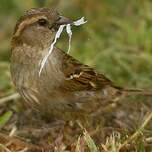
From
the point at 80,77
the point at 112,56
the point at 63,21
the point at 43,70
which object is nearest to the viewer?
the point at 63,21

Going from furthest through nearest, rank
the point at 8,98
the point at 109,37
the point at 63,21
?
the point at 109,37 → the point at 8,98 → the point at 63,21

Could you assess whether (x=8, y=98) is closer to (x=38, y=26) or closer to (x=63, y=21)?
(x=38, y=26)

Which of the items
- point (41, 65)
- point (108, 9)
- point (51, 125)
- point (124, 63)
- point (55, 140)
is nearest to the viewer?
point (41, 65)

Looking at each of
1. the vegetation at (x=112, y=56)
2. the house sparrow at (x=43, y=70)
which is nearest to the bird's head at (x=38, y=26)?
the house sparrow at (x=43, y=70)

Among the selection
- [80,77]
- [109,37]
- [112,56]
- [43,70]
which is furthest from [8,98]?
[109,37]

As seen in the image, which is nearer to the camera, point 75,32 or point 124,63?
point 124,63

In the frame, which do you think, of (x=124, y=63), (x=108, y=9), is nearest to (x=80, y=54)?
(x=124, y=63)

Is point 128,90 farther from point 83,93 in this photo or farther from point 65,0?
point 65,0
